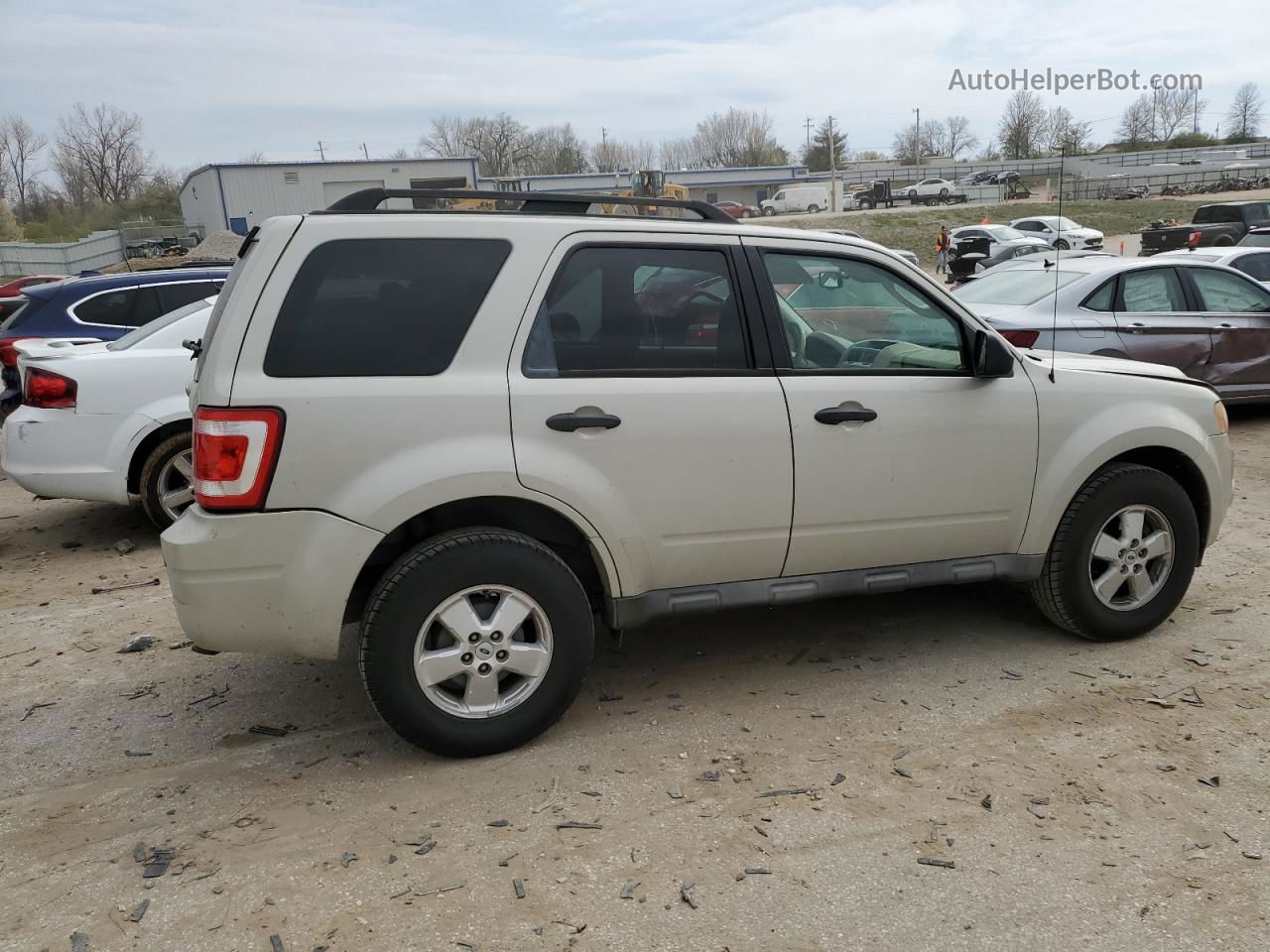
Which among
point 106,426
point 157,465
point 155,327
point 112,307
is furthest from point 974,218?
point 106,426

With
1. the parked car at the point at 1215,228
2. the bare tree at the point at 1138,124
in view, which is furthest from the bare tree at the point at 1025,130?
the parked car at the point at 1215,228

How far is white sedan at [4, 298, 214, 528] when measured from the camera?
6.47m

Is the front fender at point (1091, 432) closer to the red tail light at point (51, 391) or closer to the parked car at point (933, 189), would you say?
the red tail light at point (51, 391)

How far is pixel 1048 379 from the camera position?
4422 millimetres

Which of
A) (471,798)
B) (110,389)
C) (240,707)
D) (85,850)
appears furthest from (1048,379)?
(110,389)

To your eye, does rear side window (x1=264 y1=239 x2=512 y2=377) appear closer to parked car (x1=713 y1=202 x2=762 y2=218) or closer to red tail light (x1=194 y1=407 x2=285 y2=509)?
red tail light (x1=194 y1=407 x2=285 y2=509)

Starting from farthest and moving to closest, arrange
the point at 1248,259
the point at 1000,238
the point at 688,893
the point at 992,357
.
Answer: the point at 1000,238 < the point at 1248,259 < the point at 992,357 < the point at 688,893

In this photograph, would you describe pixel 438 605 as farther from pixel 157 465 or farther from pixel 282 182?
pixel 282 182

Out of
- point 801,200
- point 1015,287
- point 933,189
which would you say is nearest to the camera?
point 1015,287

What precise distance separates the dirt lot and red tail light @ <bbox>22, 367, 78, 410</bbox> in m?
1.91

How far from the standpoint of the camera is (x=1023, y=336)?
823 centimetres

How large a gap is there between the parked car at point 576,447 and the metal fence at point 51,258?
49785 millimetres

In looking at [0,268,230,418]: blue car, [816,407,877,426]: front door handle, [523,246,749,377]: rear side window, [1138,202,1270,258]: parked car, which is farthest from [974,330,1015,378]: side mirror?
[1138,202,1270,258]: parked car

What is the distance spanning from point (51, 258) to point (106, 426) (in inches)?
1900
